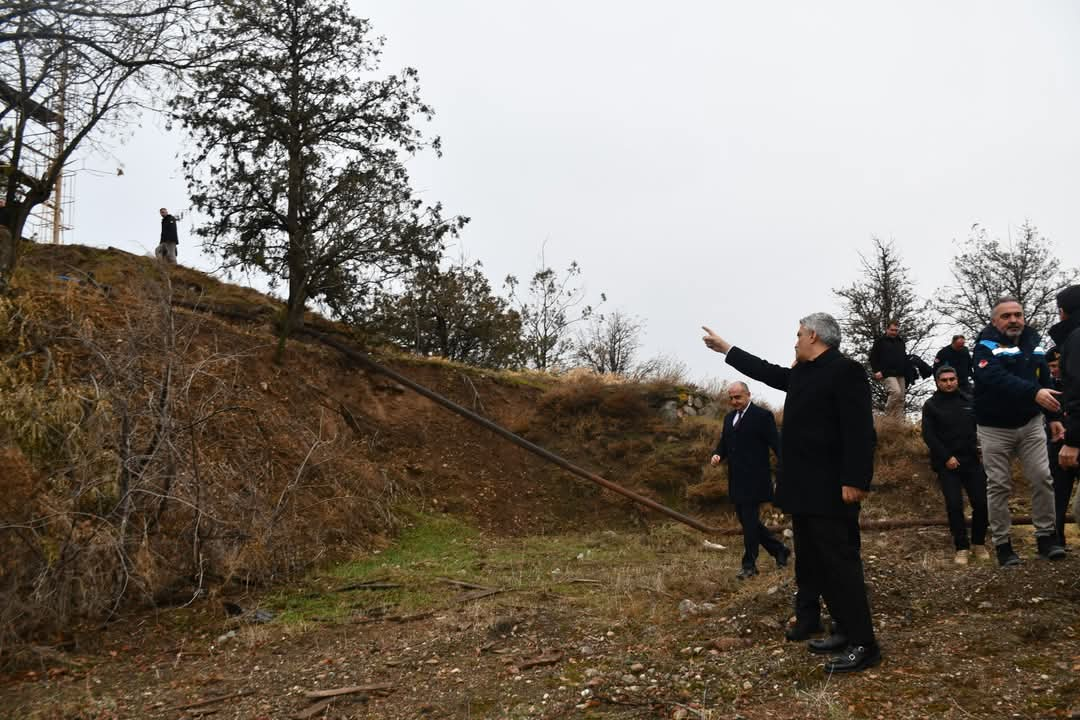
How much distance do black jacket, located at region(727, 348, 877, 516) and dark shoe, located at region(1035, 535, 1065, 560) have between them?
256cm

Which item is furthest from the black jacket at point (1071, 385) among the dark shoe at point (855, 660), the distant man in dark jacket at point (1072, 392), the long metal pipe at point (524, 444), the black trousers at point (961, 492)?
the long metal pipe at point (524, 444)

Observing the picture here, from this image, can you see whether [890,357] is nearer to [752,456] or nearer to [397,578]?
[752,456]

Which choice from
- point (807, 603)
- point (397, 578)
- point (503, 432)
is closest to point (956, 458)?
point (807, 603)

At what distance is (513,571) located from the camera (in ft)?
30.8

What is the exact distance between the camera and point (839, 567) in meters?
4.60

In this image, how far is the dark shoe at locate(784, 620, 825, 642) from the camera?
5090 mm

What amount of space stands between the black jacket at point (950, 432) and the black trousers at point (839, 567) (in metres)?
3.17

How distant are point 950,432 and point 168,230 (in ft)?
53.7

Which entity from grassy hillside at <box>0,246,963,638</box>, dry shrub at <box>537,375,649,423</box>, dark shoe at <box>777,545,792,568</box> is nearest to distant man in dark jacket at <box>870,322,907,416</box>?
grassy hillside at <box>0,246,963,638</box>

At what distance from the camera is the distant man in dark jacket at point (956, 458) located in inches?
293

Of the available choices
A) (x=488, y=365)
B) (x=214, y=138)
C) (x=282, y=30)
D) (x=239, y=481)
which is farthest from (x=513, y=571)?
(x=488, y=365)

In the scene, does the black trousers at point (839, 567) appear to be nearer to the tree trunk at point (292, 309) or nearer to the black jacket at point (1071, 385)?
the black jacket at point (1071, 385)

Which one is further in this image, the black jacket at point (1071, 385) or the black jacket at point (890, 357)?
the black jacket at point (890, 357)

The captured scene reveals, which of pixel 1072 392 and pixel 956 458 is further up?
pixel 1072 392
